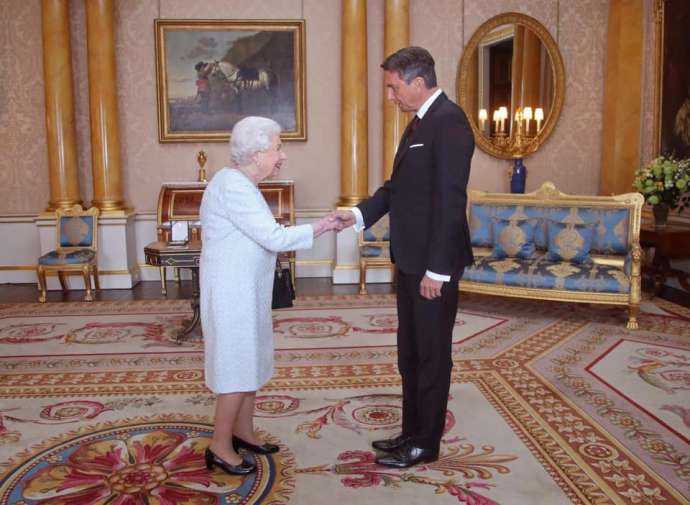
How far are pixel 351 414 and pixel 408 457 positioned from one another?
2.30 feet

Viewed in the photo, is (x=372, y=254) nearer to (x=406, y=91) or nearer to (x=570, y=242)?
(x=570, y=242)

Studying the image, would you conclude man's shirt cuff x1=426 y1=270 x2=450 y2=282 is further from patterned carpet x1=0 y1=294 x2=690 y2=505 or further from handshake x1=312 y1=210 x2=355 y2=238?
patterned carpet x1=0 y1=294 x2=690 y2=505

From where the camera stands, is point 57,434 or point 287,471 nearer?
point 287,471

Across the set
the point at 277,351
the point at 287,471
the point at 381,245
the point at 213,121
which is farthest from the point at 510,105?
the point at 287,471

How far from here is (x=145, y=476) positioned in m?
2.97

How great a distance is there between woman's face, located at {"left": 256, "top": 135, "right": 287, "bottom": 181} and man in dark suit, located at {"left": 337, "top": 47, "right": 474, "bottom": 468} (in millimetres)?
448

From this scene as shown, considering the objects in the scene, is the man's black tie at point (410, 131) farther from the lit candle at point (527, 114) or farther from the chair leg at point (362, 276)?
the lit candle at point (527, 114)

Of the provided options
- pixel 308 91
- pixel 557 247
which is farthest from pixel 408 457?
pixel 308 91

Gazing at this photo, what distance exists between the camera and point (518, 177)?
8.01 metres

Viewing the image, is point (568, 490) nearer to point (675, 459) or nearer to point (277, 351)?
point (675, 459)

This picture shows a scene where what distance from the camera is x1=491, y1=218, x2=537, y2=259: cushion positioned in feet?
20.5

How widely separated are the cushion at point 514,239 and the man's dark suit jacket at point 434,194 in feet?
11.5

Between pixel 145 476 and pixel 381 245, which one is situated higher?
pixel 381 245

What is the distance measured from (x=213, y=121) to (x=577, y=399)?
559cm
